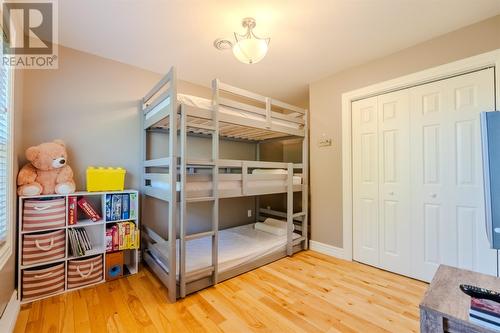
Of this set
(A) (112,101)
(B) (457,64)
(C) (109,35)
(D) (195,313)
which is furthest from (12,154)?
(B) (457,64)

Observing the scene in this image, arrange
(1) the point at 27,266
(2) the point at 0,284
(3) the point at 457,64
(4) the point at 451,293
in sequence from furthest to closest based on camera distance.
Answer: (3) the point at 457,64 < (1) the point at 27,266 < (2) the point at 0,284 < (4) the point at 451,293

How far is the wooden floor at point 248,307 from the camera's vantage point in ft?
5.11

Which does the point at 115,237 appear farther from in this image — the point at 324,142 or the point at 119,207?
the point at 324,142

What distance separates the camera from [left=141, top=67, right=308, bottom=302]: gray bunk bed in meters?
1.90

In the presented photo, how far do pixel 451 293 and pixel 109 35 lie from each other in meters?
3.02

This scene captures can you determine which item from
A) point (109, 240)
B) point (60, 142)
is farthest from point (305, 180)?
point (60, 142)

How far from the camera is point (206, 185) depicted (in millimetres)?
2129

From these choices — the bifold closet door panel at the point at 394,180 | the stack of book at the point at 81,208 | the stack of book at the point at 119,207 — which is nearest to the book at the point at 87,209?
the stack of book at the point at 81,208

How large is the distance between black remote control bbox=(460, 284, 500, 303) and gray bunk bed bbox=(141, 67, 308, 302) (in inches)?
67.0

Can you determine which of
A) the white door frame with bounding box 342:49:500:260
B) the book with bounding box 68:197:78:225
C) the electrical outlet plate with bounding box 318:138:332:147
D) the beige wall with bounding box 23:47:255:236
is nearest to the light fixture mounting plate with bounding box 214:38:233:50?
the beige wall with bounding box 23:47:255:236

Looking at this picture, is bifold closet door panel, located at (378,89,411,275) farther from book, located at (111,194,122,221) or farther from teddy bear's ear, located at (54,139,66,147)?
teddy bear's ear, located at (54,139,66,147)

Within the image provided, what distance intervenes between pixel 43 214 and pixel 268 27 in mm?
2535

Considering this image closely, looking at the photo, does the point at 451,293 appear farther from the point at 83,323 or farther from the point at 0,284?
the point at 0,284

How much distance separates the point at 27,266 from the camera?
1.80 meters
